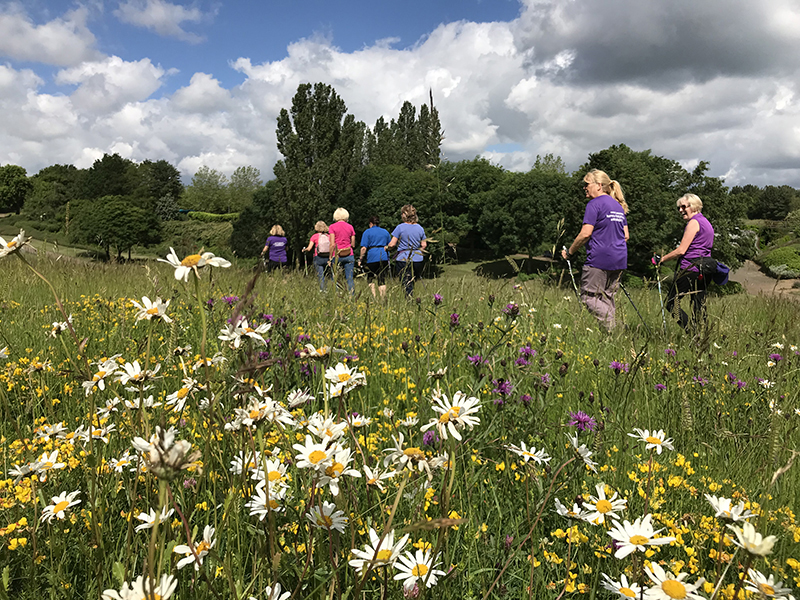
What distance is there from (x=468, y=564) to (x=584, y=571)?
0.35m

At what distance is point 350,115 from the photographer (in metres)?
37.3

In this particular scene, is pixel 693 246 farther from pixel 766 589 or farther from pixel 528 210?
pixel 528 210

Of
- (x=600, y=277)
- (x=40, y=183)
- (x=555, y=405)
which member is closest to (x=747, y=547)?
(x=555, y=405)

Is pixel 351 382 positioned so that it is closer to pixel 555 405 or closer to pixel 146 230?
pixel 555 405

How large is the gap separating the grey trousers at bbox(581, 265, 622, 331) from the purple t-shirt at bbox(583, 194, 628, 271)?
104mm

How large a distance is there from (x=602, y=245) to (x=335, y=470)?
17.7 ft

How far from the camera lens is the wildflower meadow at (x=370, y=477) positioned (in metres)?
1.04

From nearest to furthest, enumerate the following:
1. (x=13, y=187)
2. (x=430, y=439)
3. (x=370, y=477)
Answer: (x=370, y=477) → (x=430, y=439) → (x=13, y=187)

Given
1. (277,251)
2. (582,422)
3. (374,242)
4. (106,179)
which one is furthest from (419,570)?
(106,179)

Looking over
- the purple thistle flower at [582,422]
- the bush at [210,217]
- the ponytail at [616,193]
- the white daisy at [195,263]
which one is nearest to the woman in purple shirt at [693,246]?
the ponytail at [616,193]

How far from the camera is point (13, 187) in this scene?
90500 millimetres

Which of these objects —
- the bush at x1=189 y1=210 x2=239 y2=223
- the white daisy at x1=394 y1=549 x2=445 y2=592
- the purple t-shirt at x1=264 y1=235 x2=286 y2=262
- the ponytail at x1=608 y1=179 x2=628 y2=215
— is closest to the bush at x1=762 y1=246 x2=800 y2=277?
the ponytail at x1=608 y1=179 x2=628 y2=215

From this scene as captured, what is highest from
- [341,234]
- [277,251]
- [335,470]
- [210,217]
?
[210,217]

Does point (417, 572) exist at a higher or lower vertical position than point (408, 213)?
lower
